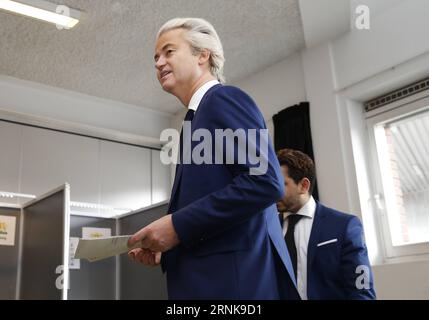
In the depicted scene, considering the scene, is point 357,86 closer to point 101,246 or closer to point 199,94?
point 199,94

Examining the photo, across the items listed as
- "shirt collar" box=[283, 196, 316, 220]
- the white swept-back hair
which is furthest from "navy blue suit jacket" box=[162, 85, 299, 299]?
"shirt collar" box=[283, 196, 316, 220]

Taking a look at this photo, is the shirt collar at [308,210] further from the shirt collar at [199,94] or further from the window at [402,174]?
the window at [402,174]

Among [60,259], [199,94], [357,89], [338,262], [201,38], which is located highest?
[357,89]

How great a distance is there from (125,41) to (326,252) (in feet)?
7.95

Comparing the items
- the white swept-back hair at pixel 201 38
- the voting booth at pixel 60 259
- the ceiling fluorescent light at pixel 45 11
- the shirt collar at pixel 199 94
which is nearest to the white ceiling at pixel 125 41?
the ceiling fluorescent light at pixel 45 11

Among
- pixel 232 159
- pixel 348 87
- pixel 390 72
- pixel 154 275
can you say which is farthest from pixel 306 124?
pixel 232 159

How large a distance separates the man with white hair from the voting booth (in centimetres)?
170

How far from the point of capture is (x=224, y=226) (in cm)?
80

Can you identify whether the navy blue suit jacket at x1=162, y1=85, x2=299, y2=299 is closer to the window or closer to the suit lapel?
the suit lapel

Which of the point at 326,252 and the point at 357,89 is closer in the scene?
the point at 326,252

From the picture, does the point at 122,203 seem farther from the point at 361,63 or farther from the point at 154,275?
the point at 361,63

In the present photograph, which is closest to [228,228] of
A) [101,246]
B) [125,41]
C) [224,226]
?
[224,226]

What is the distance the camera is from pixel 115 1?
291 centimetres

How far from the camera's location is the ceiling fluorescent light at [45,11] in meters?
2.85
